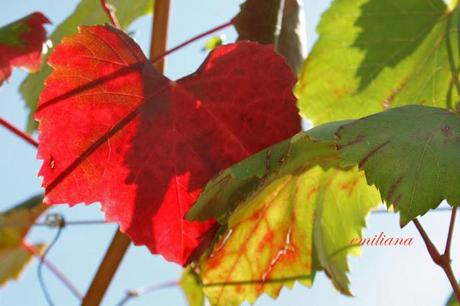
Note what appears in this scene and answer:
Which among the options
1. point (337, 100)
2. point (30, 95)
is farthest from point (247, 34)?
point (30, 95)

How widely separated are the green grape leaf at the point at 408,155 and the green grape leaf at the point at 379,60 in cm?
20

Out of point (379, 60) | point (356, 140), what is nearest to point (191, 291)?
point (379, 60)

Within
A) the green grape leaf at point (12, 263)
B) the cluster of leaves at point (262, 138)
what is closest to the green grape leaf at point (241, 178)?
the cluster of leaves at point (262, 138)

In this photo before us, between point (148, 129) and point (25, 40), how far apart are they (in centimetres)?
22

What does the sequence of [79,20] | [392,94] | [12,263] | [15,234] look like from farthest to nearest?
[12,263] → [15,234] → [79,20] → [392,94]

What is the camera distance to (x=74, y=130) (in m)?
0.59

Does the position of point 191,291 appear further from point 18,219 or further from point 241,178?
point 241,178

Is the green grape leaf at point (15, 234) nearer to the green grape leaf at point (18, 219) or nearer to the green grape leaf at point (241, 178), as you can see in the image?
the green grape leaf at point (18, 219)

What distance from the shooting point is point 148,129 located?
0.62 m

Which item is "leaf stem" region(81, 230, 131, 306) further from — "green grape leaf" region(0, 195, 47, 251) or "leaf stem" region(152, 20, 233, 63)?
"green grape leaf" region(0, 195, 47, 251)

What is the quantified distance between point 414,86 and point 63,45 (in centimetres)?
31

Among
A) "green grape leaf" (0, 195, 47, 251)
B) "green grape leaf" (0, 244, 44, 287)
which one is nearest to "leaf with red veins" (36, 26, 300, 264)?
"green grape leaf" (0, 195, 47, 251)

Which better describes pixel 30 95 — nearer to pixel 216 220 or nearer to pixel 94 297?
pixel 94 297

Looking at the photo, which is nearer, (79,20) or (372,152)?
(372,152)
